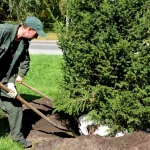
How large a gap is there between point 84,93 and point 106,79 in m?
0.42

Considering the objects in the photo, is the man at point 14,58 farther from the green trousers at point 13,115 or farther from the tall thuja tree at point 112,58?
the tall thuja tree at point 112,58

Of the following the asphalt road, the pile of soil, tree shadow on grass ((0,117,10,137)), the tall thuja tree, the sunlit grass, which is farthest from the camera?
the asphalt road

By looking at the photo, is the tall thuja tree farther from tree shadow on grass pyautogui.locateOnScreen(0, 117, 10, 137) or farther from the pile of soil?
tree shadow on grass pyautogui.locateOnScreen(0, 117, 10, 137)

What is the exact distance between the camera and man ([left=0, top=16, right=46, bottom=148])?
504cm

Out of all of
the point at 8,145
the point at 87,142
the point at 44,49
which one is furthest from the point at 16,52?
the point at 44,49

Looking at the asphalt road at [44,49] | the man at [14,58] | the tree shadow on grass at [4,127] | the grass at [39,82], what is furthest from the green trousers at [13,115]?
the asphalt road at [44,49]

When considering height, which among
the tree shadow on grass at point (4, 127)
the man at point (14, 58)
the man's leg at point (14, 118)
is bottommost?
the tree shadow on grass at point (4, 127)

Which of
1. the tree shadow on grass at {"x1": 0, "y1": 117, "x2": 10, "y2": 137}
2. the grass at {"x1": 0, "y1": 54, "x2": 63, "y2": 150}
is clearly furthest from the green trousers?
the tree shadow on grass at {"x1": 0, "y1": 117, "x2": 10, "y2": 137}

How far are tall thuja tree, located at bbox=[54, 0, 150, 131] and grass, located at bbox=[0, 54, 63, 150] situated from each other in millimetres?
937

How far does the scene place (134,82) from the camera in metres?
5.53

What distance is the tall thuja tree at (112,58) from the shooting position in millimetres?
5391

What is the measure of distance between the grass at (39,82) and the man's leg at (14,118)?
0.32 feet

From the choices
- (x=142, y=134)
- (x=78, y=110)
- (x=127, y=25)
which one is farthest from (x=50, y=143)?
(x=127, y=25)

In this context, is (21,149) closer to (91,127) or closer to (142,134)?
(91,127)
